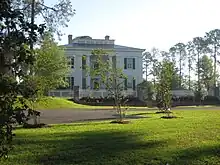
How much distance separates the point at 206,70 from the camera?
6794 centimetres

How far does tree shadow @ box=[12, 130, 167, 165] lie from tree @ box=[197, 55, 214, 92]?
53623 millimetres

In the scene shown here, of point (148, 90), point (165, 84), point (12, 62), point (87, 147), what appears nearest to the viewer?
point (12, 62)

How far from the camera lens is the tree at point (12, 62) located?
15.6 ft

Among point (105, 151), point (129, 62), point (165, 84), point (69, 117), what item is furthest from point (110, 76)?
point (129, 62)

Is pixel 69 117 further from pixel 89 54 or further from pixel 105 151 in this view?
pixel 89 54

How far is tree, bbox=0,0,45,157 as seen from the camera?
15.6 feet

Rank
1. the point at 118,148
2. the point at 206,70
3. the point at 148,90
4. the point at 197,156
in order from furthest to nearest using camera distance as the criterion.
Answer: the point at 206,70 < the point at 148,90 < the point at 118,148 < the point at 197,156

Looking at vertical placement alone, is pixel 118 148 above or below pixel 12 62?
below

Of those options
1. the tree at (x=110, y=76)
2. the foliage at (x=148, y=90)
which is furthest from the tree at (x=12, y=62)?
the foliage at (x=148, y=90)

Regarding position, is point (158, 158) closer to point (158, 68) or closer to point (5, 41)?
point (5, 41)

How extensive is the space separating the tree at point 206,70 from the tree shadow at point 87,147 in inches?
2111

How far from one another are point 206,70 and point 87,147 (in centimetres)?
5951

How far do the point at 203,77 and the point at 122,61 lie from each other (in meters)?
17.0

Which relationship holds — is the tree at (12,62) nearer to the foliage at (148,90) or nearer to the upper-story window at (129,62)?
the foliage at (148,90)
